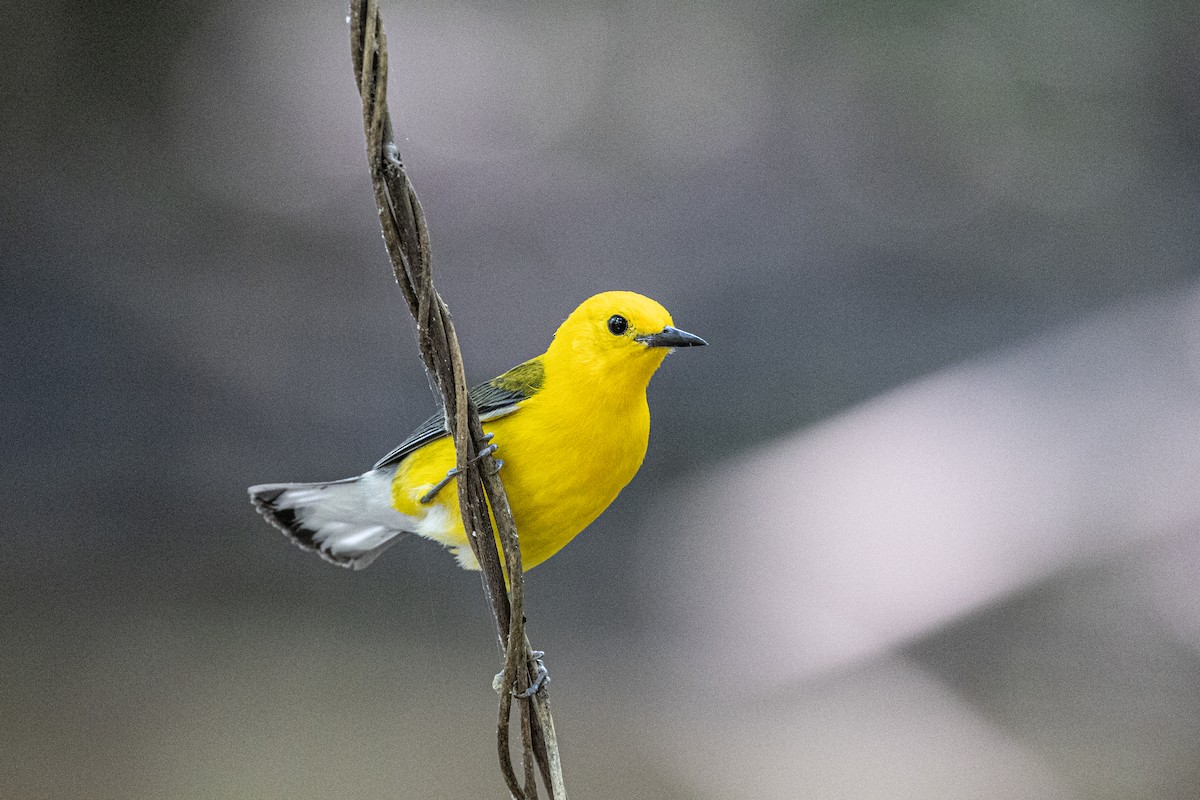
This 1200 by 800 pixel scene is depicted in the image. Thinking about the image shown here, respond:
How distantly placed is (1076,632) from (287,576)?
3819 millimetres

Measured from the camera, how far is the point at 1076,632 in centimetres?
470

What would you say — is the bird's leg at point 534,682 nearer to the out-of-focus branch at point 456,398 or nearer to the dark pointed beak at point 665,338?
the out-of-focus branch at point 456,398

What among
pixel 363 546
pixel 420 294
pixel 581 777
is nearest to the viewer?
pixel 420 294

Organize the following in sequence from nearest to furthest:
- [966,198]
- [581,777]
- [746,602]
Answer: [581,777]
[746,602]
[966,198]

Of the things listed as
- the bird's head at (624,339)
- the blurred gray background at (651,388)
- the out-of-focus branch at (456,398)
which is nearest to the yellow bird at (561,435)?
the bird's head at (624,339)

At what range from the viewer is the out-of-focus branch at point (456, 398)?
3.63 ft

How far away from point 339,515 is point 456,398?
112cm

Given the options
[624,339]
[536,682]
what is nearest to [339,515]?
[624,339]

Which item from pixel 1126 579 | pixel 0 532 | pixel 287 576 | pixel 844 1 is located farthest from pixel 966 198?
pixel 0 532

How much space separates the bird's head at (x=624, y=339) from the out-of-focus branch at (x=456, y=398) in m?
0.51

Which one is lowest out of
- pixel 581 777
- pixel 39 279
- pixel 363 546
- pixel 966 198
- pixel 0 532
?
pixel 581 777

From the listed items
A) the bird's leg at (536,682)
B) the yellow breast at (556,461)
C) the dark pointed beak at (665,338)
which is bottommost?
the bird's leg at (536,682)

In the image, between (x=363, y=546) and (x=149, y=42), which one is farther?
(x=149, y=42)

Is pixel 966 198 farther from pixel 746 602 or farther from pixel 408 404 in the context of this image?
pixel 408 404
